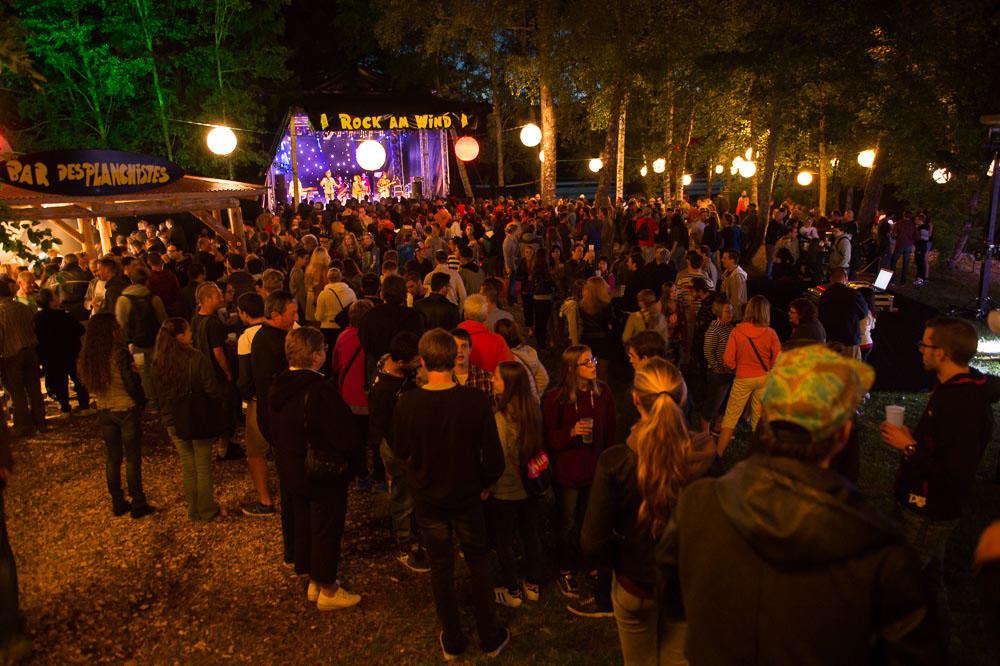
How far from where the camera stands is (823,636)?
1.61 metres

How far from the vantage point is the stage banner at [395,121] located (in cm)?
2041

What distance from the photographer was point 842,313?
6.84 meters

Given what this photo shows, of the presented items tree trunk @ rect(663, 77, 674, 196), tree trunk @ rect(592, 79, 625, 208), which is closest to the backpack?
tree trunk @ rect(592, 79, 625, 208)

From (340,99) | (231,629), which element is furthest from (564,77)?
(231,629)

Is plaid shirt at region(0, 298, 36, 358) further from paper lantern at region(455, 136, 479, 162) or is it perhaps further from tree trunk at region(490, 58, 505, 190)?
tree trunk at region(490, 58, 505, 190)

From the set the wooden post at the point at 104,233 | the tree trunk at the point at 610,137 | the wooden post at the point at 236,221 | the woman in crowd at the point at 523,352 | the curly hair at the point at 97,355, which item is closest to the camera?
the woman in crowd at the point at 523,352

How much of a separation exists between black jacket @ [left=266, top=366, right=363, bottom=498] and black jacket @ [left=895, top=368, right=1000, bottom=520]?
3016mm

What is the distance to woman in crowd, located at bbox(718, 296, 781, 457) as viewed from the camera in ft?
18.4

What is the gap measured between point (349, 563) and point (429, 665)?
1.27 metres

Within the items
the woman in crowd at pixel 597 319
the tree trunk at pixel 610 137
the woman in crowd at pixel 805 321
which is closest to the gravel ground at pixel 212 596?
the woman in crowd at pixel 597 319

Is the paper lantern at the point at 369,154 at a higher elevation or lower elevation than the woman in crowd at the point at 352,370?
higher

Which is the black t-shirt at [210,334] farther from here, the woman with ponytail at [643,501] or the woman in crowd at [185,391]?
the woman with ponytail at [643,501]

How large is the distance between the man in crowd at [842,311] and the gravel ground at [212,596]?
4.20m

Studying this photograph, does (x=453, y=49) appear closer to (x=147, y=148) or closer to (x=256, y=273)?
(x=147, y=148)
